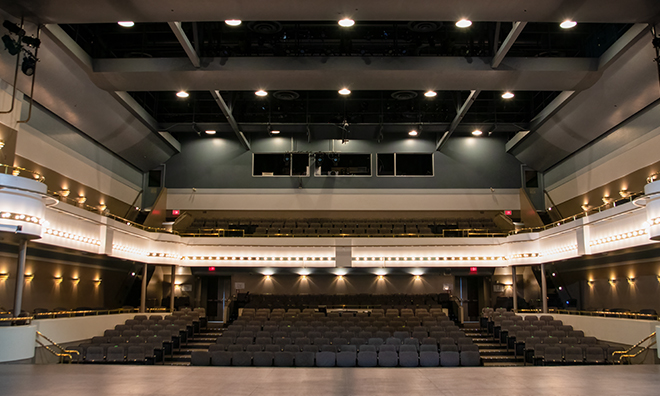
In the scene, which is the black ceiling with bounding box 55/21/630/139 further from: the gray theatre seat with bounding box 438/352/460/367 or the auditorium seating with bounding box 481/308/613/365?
the gray theatre seat with bounding box 438/352/460/367

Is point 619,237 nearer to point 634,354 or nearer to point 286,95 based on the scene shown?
point 634,354

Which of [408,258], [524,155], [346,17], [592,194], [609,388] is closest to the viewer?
[609,388]

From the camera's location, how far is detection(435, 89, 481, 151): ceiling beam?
18034mm

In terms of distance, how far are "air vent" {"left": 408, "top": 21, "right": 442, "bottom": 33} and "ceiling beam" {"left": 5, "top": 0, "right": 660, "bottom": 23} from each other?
11.6 ft

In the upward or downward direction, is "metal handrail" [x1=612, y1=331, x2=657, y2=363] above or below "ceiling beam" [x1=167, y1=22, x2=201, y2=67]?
below

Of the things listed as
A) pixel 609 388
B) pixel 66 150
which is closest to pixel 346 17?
pixel 609 388

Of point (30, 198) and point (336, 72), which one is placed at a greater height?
point (336, 72)

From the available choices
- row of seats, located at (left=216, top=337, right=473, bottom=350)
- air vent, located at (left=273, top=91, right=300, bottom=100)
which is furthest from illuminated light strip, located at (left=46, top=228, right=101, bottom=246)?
air vent, located at (left=273, top=91, right=300, bottom=100)

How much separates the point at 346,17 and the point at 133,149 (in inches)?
583

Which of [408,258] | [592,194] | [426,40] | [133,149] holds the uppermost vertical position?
[426,40]

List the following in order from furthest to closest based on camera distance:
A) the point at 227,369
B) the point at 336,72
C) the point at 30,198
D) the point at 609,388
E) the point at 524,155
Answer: the point at 524,155, the point at 336,72, the point at 30,198, the point at 227,369, the point at 609,388

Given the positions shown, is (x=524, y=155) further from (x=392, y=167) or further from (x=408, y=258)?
(x=408, y=258)

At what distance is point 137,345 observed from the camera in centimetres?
1285

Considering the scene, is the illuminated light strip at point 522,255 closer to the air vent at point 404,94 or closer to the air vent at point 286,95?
the air vent at point 404,94
